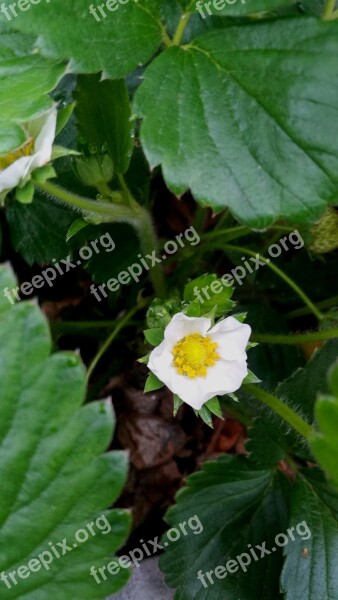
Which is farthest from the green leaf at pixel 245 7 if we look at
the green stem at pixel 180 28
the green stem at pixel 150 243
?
the green stem at pixel 150 243

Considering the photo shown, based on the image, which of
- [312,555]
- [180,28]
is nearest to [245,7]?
[180,28]

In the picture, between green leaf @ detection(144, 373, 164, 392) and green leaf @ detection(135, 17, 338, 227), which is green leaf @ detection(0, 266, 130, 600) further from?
green leaf @ detection(135, 17, 338, 227)

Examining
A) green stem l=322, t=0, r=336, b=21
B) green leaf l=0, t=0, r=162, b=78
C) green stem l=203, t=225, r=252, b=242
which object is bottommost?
green stem l=203, t=225, r=252, b=242

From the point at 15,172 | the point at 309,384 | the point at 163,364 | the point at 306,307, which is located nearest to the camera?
the point at 15,172

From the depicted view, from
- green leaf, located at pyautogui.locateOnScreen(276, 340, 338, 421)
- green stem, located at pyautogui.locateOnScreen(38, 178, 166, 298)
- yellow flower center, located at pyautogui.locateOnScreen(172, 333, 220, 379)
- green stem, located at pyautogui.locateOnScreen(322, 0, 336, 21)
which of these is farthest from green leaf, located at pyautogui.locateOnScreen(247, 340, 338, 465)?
green stem, located at pyautogui.locateOnScreen(322, 0, 336, 21)

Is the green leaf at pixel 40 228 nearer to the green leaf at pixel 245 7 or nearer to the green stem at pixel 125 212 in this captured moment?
the green stem at pixel 125 212

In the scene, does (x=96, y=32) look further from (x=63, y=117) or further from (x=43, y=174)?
(x=43, y=174)
